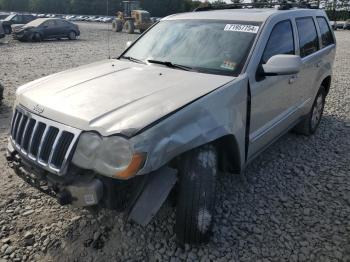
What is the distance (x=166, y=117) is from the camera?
2.46 m

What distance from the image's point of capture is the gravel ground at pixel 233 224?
286 centimetres

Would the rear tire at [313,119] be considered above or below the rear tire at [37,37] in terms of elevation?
above

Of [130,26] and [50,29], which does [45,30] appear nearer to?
[50,29]

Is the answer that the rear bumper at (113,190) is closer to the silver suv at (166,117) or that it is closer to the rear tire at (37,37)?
the silver suv at (166,117)

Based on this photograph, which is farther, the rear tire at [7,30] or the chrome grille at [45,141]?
the rear tire at [7,30]

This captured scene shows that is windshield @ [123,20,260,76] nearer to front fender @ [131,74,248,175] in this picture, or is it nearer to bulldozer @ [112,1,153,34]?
front fender @ [131,74,248,175]

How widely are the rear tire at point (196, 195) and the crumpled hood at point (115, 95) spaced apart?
0.44 m

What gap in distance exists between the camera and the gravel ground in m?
2.86

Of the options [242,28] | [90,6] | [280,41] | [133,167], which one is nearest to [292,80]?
[280,41]

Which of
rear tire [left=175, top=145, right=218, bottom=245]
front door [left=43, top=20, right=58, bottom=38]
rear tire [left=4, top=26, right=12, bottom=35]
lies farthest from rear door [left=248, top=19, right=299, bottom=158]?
rear tire [left=4, top=26, right=12, bottom=35]

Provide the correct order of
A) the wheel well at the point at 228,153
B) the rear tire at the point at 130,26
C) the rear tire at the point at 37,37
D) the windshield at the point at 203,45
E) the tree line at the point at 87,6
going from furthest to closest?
the tree line at the point at 87,6 < the rear tire at the point at 130,26 < the rear tire at the point at 37,37 < the windshield at the point at 203,45 < the wheel well at the point at 228,153

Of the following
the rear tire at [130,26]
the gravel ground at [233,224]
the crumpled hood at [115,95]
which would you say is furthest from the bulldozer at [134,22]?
the crumpled hood at [115,95]

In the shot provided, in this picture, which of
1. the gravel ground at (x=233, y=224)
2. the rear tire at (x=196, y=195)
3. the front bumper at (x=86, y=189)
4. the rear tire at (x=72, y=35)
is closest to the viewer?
the front bumper at (x=86, y=189)

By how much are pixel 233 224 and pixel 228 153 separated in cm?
65
